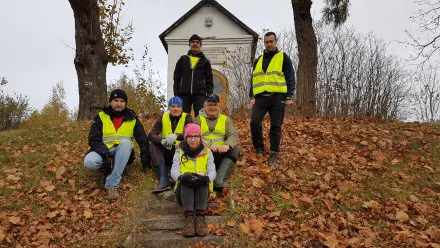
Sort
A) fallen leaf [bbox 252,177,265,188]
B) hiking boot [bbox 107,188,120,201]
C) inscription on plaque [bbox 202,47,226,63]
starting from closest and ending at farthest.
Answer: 1. hiking boot [bbox 107,188,120,201]
2. fallen leaf [bbox 252,177,265,188]
3. inscription on plaque [bbox 202,47,226,63]

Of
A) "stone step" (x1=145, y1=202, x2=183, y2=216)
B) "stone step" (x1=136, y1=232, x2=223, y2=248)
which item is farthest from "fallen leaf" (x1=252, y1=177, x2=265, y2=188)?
"stone step" (x1=136, y1=232, x2=223, y2=248)

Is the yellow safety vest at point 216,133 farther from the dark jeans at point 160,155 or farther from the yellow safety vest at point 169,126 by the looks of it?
the dark jeans at point 160,155

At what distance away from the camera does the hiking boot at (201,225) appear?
4.34 m

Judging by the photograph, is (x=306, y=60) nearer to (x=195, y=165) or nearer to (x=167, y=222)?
(x=195, y=165)

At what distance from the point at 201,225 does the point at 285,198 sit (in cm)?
132

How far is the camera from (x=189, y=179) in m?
4.55

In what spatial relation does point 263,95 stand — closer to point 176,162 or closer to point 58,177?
point 176,162

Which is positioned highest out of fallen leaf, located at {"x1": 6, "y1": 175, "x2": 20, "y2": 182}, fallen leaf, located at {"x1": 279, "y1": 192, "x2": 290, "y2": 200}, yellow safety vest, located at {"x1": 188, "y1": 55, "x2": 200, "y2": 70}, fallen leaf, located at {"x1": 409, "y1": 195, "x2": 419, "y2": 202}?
yellow safety vest, located at {"x1": 188, "y1": 55, "x2": 200, "y2": 70}

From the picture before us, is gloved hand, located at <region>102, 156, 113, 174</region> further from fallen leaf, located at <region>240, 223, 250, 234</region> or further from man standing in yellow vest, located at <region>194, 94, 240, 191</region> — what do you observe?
fallen leaf, located at <region>240, 223, 250, 234</region>

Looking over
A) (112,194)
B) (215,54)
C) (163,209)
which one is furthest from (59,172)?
(215,54)

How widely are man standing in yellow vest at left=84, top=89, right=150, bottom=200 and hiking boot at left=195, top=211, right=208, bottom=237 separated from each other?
1.48 metres

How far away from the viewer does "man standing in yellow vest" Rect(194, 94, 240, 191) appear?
547 centimetres

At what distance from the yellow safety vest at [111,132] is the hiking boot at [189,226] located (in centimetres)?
184

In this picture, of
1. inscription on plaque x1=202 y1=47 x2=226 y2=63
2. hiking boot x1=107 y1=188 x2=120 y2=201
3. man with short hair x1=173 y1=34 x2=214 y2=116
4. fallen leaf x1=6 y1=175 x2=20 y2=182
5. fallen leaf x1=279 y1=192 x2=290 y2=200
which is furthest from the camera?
inscription on plaque x1=202 y1=47 x2=226 y2=63
